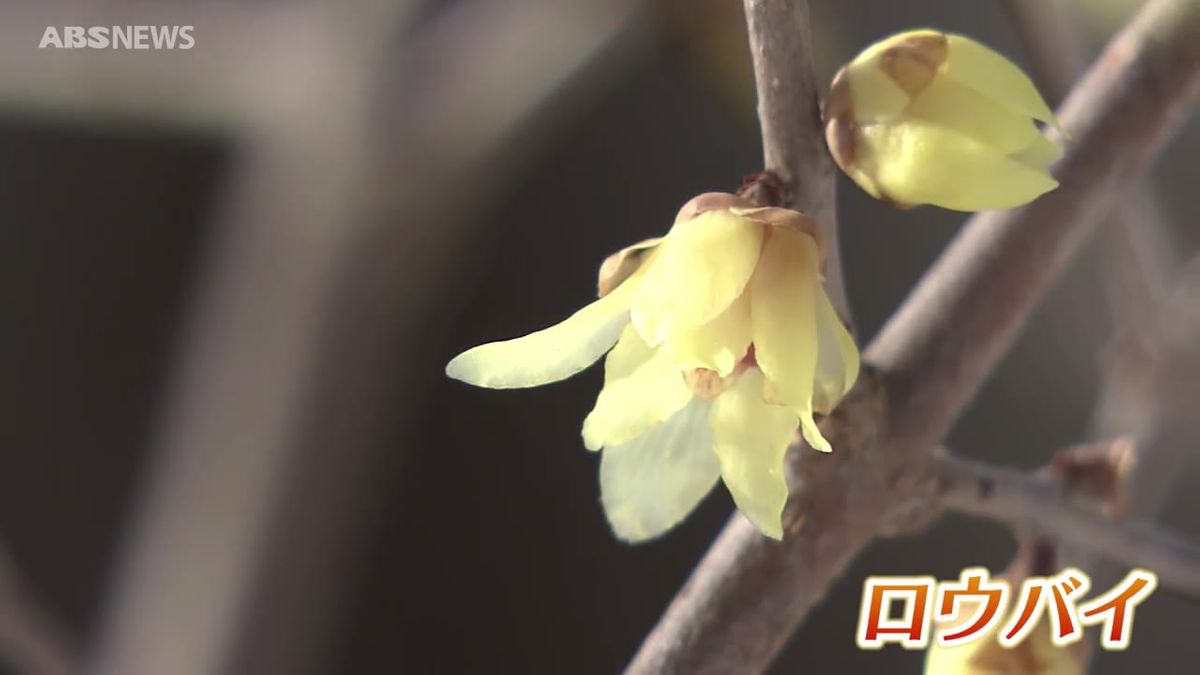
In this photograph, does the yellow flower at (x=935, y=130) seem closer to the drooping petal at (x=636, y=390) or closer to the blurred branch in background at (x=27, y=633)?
the drooping petal at (x=636, y=390)

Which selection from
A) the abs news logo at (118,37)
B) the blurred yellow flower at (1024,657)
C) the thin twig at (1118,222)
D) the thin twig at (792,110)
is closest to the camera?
the thin twig at (792,110)

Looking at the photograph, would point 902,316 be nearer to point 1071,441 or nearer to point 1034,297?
point 1034,297

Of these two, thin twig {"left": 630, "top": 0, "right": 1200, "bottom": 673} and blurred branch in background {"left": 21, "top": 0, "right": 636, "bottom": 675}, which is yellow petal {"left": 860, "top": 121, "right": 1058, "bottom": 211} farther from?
blurred branch in background {"left": 21, "top": 0, "right": 636, "bottom": 675}

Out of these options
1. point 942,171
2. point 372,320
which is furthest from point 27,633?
point 942,171

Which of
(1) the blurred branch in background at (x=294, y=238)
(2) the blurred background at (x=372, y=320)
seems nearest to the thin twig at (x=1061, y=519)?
(2) the blurred background at (x=372, y=320)

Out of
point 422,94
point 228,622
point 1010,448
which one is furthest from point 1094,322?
point 228,622

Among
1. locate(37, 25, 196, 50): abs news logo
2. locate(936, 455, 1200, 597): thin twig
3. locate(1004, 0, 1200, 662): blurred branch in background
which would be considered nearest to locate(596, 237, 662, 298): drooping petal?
locate(936, 455, 1200, 597): thin twig

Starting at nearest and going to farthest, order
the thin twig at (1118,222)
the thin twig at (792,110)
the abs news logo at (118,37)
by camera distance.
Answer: the thin twig at (792,110) → the thin twig at (1118,222) → the abs news logo at (118,37)

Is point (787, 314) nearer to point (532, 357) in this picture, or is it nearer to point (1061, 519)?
point (532, 357)
